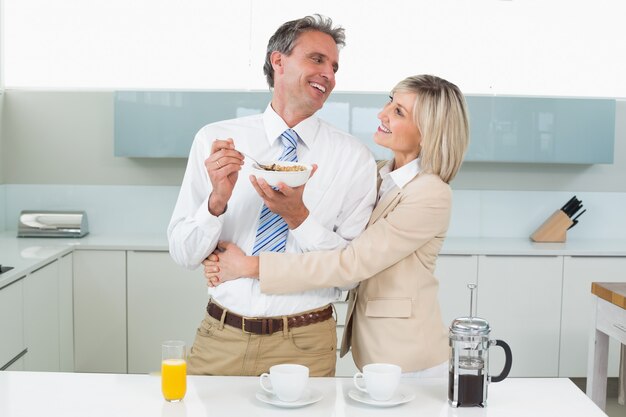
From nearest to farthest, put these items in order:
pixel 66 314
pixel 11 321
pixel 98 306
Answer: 1. pixel 11 321
2. pixel 66 314
3. pixel 98 306

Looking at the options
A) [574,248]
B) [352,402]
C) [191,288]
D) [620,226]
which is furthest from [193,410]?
[620,226]

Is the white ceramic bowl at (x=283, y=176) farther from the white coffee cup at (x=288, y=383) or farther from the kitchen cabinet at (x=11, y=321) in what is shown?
the kitchen cabinet at (x=11, y=321)

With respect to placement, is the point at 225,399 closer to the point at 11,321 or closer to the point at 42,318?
the point at 11,321

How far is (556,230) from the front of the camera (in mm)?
4762

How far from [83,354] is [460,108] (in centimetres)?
270

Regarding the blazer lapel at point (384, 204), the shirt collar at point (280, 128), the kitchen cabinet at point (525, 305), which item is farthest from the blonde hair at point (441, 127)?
the kitchen cabinet at point (525, 305)

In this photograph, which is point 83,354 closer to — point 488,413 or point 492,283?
point 492,283

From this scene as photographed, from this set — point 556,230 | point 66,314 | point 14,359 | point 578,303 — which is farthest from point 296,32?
point 556,230

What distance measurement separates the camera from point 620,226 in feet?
16.6

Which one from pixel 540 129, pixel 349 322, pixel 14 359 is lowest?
pixel 14 359

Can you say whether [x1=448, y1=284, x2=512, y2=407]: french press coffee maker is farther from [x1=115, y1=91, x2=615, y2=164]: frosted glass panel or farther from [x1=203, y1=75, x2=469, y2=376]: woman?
[x1=115, y1=91, x2=615, y2=164]: frosted glass panel

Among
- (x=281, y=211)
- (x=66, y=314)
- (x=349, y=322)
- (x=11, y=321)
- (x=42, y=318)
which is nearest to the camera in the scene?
(x=281, y=211)

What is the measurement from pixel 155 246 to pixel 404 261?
218cm

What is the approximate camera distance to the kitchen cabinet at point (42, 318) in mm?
3719
